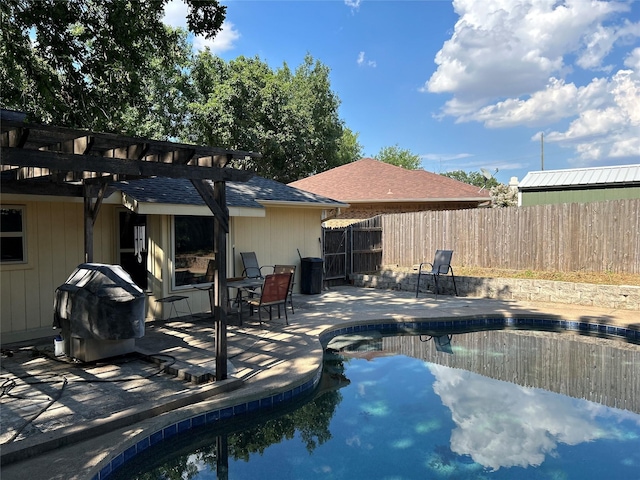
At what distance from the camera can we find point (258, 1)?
11.3 metres

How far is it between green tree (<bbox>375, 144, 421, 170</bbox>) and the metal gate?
34.2 metres

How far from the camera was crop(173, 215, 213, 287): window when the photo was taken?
8.05 m

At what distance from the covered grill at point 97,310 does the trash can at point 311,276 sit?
5866 mm

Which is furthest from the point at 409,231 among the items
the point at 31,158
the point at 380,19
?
the point at 31,158

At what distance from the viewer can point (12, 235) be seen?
21.3ft

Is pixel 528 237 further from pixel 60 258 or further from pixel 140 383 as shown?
pixel 60 258

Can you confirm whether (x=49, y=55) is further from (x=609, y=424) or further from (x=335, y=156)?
(x=335, y=156)

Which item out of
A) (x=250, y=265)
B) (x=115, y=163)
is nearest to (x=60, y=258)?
(x=250, y=265)

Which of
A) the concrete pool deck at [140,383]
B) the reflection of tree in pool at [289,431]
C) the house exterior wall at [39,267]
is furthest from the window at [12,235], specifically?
the reflection of tree in pool at [289,431]

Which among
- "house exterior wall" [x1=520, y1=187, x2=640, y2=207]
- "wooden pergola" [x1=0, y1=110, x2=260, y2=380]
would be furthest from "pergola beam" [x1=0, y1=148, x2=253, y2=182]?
"house exterior wall" [x1=520, y1=187, x2=640, y2=207]

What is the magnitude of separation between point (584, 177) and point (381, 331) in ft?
42.0

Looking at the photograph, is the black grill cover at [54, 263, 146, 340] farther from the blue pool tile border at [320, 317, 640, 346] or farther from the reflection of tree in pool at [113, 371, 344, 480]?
the blue pool tile border at [320, 317, 640, 346]

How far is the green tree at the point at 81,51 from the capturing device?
25.6ft

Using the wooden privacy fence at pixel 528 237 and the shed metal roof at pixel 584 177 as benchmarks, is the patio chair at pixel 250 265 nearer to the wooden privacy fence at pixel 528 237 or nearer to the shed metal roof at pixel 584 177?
the wooden privacy fence at pixel 528 237
